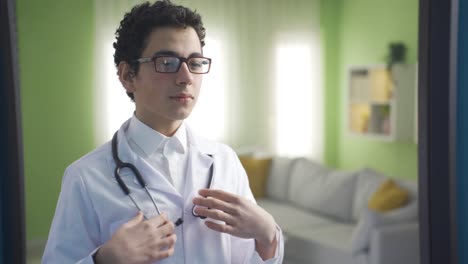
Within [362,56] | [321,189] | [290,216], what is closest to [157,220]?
[290,216]

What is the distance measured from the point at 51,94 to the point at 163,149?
1.04ft

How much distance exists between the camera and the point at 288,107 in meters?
2.41

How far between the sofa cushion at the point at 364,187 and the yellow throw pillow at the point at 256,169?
1.41ft

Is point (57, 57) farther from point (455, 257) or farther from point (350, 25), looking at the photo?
point (350, 25)

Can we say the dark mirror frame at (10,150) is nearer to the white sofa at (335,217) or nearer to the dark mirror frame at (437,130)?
the dark mirror frame at (437,130)

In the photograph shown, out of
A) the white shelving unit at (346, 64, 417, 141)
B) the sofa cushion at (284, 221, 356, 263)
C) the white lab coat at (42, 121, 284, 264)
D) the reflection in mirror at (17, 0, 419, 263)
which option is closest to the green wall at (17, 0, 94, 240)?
the reflection in mirror at (17, 0, 419, 263)

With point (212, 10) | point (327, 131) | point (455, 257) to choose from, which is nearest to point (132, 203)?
point (455, 257)

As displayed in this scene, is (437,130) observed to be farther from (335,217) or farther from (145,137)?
(335,217)

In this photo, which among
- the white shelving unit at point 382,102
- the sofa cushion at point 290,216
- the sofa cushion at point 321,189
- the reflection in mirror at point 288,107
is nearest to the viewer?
the reflection in mirror at point 288,107

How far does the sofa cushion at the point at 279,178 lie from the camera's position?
93.4 inches

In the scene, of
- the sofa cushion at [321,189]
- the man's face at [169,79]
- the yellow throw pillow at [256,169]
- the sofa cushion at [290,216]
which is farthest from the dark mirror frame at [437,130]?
the yellow throw pillow at [256,169]

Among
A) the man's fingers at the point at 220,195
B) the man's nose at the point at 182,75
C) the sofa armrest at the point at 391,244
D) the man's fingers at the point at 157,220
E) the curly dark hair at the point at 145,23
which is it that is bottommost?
the sofa armrest at the point at 391,244

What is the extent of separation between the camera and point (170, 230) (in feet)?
2.06

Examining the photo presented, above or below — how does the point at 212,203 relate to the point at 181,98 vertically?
below
